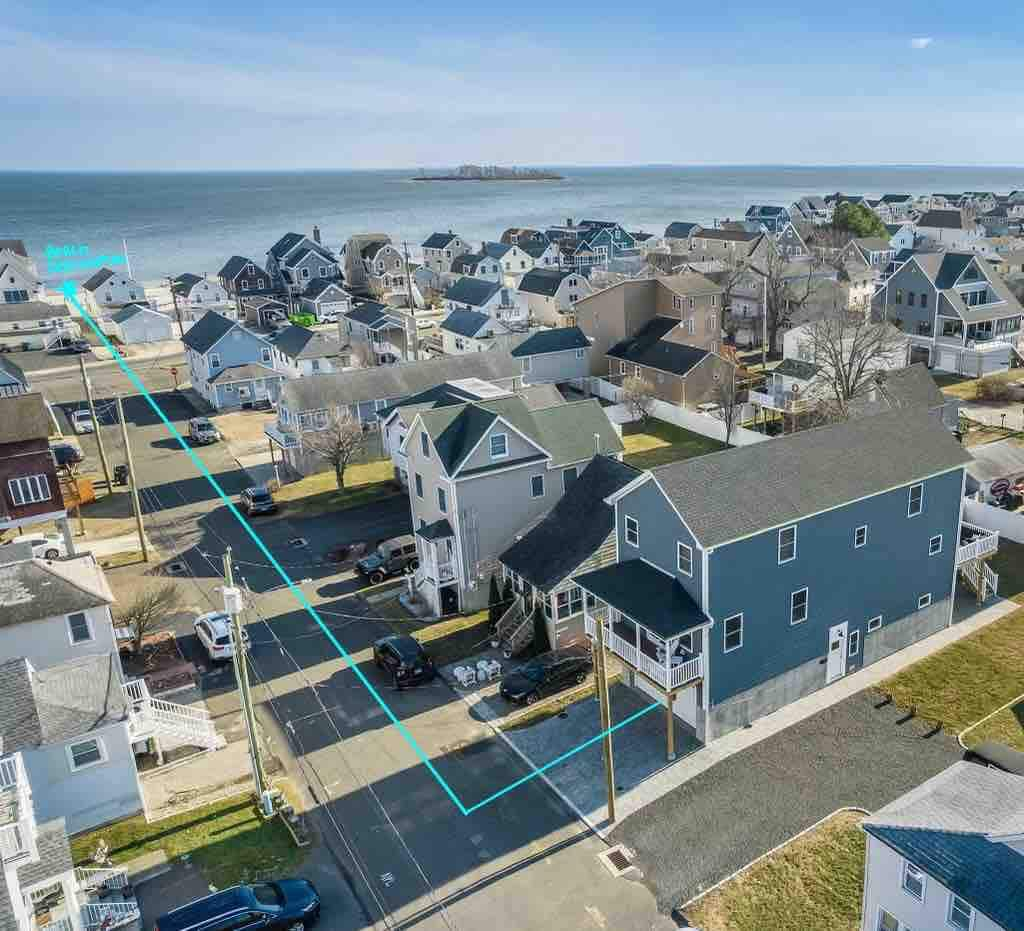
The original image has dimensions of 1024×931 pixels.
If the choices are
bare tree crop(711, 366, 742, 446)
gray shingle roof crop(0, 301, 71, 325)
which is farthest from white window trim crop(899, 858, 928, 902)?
gray shingle roof crop(0, 301, 71, 325)

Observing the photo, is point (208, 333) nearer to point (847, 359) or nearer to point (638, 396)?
point (638, 396)

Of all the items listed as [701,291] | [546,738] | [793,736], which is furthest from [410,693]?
[701,291]

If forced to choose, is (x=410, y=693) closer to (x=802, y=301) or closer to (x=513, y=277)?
(x=802, y=301)

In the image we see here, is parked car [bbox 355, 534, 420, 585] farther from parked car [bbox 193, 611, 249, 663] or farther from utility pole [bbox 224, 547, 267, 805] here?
utility pole [bbox 224, 547, 267, 805]

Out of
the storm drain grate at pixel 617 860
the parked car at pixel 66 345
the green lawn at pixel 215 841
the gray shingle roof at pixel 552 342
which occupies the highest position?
the gray shingle roof at pixel 552 342

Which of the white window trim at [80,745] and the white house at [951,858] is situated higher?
the white house at [951,858]

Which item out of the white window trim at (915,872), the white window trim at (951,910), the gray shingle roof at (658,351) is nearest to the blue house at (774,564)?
the white window trim at (915,872)

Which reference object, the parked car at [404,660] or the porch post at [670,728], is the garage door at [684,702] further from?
the parked car at [404,660]

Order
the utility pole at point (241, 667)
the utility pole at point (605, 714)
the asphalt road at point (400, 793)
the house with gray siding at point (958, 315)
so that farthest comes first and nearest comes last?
the house with gray siding at point (958, 315)
the utility pole at point (605, 714)
the utility pole at point (241, 667)
the asphalt road at point (400, 793)
